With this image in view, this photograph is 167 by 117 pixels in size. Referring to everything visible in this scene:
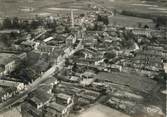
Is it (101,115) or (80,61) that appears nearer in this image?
(101,115)

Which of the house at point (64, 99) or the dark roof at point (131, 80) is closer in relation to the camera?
the house at point (64, 99)

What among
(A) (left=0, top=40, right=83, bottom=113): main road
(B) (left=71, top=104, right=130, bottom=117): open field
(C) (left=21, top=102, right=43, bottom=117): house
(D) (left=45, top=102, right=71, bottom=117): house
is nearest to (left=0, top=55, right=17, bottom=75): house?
(A) (left=0, top=40, right=83, bottom=113): main road

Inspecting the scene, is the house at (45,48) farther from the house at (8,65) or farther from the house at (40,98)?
the house at (40,98)

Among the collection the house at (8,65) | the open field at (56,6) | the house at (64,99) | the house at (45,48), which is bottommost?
the house at (64,99)

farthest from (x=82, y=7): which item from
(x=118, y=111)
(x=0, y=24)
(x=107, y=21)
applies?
(x=118, y=111)

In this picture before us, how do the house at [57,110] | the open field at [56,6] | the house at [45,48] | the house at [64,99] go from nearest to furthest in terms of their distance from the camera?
the house at [57,110] → the house at [64,99] → the house at [45,48] → the open field at [56,6]

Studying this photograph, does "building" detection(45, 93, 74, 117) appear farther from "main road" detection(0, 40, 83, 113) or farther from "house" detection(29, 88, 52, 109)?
"main road" detection(0, 40, 83, 113)

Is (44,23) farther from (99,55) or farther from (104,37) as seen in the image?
(99,55)

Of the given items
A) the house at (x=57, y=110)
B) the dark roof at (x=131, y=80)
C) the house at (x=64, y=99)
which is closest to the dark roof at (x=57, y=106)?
the house at (x=57, y=110)

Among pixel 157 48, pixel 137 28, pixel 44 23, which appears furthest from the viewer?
pixel 44 23
